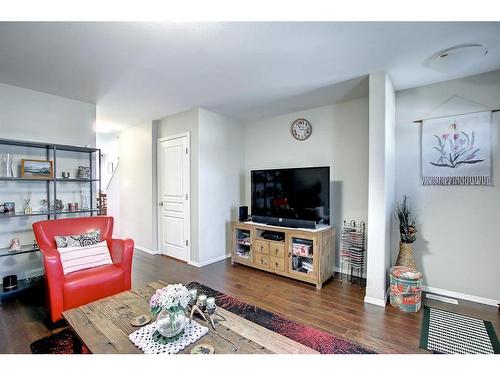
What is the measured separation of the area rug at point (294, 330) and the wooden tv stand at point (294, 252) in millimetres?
812

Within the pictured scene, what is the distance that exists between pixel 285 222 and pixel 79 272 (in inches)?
89.8

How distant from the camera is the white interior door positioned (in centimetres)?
374

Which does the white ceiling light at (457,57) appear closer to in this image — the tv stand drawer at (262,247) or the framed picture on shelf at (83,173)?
the tv stand drawer at (262,247)

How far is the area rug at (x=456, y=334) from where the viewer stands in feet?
5.58

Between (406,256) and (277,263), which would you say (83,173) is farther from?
(406,256)

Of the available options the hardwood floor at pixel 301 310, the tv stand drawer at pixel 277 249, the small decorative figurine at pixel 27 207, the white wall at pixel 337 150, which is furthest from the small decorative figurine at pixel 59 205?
the white wall at pixel 337 150

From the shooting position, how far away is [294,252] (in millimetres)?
2963

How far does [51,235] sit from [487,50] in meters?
4.24

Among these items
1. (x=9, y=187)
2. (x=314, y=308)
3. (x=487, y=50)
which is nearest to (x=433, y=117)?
(x=487, y=50)

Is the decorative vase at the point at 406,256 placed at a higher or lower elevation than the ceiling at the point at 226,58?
lower

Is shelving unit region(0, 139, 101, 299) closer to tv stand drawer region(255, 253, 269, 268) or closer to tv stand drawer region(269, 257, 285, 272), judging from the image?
tv stand drawer region(255, 253, 269, 268)
